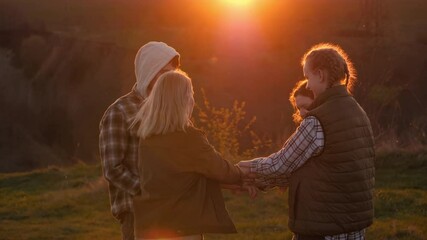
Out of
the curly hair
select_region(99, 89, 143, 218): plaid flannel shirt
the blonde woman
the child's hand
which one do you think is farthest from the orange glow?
the blonde woman

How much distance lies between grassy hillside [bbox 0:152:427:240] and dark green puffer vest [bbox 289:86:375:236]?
158 inches

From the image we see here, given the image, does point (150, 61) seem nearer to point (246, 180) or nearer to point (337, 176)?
Answer: point (246, 180)

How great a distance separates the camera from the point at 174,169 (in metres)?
3.44

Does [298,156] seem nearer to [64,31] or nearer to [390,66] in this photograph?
[390,66]

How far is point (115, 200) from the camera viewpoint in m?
3.94

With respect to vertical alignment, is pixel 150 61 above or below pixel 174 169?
above

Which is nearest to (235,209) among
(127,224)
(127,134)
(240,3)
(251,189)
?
(251,189)

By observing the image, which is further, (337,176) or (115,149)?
(115,149)

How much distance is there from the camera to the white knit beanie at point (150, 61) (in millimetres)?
3799

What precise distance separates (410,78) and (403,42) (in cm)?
522

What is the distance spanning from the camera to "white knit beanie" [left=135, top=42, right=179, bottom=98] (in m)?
3.80

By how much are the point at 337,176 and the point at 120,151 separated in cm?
124

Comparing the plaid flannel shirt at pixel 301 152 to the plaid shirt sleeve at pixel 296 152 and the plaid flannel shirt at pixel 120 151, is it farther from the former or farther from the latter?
the plaid flannel shirt at pixel 120 151

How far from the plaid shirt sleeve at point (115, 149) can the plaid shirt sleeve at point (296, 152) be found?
2.48 feet
